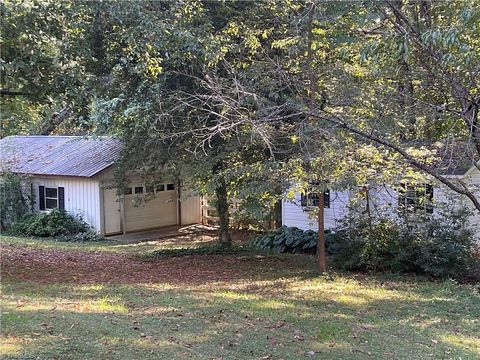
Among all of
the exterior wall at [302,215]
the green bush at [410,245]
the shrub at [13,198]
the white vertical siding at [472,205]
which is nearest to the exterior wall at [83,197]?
the shrub at [13,198]

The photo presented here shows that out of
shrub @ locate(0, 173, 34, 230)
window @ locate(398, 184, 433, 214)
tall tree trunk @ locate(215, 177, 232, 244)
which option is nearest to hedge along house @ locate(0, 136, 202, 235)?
shrub @ locate(0, 173, 34, 230)

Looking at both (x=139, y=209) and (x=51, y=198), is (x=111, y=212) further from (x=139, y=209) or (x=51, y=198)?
(x=51, y=198)

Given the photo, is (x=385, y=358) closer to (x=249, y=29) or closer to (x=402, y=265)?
(x=402, y=265)

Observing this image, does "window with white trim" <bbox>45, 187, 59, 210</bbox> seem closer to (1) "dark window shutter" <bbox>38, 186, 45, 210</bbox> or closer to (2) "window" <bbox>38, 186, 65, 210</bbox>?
(2) "window" <bbox>38, 186, 65, 210</bbox>

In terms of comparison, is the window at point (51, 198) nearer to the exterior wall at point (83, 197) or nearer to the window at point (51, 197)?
the window at point (51, 197)

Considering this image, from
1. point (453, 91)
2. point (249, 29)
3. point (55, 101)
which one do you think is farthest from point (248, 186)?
point (453, 91)

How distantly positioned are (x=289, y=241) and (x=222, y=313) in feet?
30.8

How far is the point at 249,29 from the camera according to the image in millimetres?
11070

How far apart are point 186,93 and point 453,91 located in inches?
215

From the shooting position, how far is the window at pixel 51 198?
2086 cm

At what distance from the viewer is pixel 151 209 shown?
71.5ft

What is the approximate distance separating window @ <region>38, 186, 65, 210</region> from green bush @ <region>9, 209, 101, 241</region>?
0.62 meters

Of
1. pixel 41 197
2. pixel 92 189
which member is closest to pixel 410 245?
pixel 92 189

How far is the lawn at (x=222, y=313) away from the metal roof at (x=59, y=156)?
288 inches
